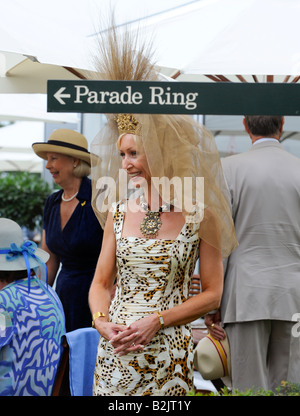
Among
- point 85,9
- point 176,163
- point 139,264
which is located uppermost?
point 85,9

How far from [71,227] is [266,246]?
134 centimetres

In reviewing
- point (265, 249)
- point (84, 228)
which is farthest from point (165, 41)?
point (265, 249)

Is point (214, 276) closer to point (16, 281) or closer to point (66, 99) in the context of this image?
point (16, 281)

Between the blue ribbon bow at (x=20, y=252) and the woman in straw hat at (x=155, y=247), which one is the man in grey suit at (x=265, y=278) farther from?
the blue ribbon bow at (x=20, y=252)

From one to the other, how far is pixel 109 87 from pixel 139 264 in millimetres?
866

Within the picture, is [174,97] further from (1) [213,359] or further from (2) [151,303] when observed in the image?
(1) [213,359]

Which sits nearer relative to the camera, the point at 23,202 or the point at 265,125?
the point at 265,125

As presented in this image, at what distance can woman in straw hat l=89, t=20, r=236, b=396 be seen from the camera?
229 cm

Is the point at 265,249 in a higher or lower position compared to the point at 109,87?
lower

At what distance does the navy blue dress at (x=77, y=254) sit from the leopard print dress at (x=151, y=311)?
1.44 m

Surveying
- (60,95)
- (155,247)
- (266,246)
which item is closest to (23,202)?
(266,246)

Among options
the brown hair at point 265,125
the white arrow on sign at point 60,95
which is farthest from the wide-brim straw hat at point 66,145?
the white arrow on sign at point 60,95

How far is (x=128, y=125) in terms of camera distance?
235 centimetres

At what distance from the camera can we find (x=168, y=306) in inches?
94.0
